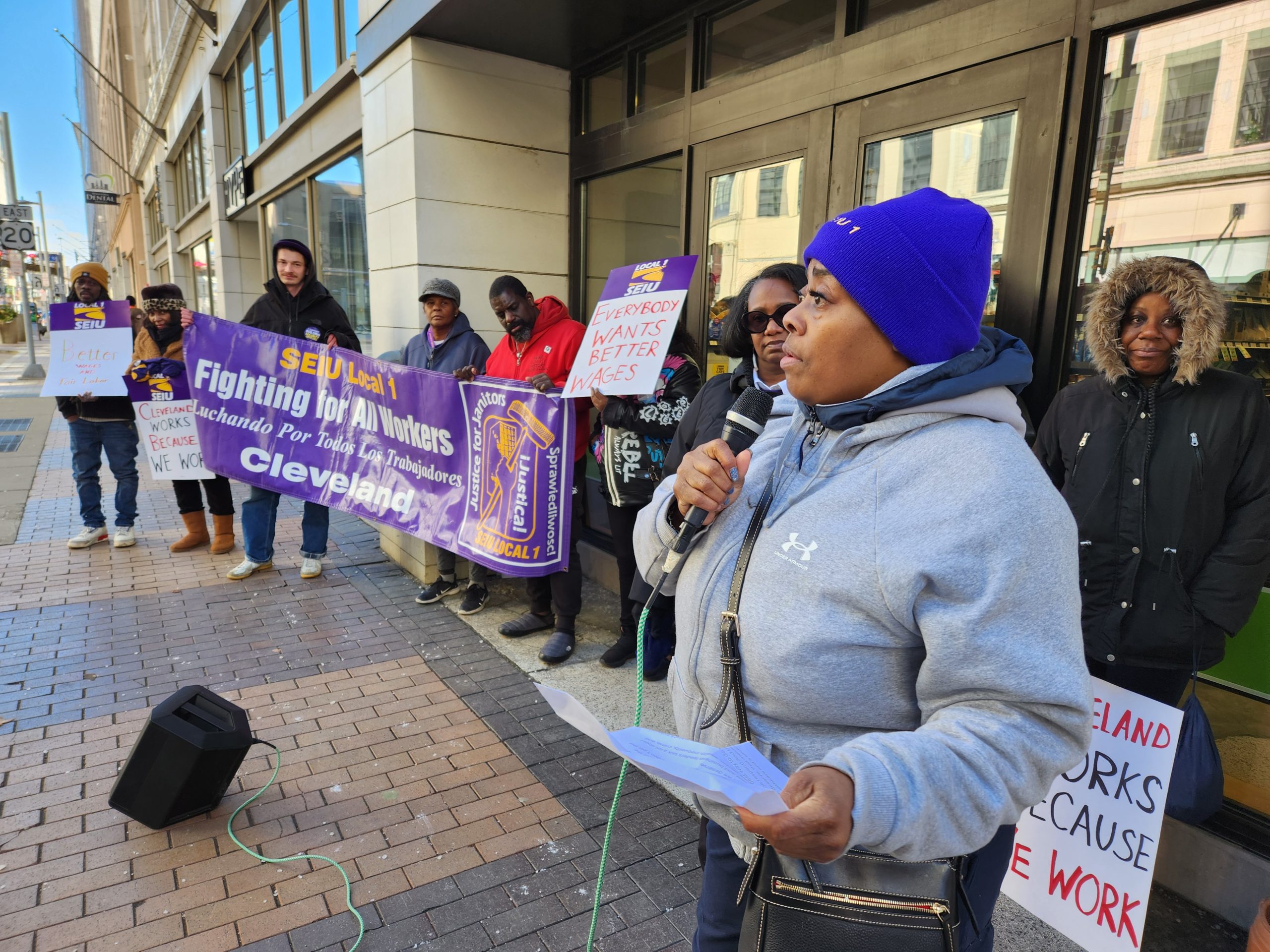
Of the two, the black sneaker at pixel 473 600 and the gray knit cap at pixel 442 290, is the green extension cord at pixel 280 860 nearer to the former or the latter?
the black sneaker at pixel 473 600

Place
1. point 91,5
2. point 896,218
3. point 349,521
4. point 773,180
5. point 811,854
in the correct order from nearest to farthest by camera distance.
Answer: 1. point 811,854
2. point 896,218
3. point 773,180
4. point 349,521
5. point 91,5

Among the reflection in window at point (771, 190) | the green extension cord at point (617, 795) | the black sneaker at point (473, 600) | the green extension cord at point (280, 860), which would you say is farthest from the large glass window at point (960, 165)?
the black sneaker at point (473, 600)

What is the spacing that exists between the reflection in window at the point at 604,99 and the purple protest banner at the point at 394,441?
247 centimetres

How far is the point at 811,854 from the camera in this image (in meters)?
0.99

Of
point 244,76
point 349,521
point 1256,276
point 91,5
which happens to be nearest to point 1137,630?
point 1256,276

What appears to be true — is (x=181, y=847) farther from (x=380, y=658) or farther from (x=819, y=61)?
(x=819, y=61)

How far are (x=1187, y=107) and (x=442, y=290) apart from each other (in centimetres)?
405

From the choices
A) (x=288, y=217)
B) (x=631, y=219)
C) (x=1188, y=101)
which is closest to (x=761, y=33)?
(x=631, y=219)

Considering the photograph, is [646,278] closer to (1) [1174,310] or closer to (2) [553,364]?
(2) [553,364]

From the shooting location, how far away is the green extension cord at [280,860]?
A: 2.56 m

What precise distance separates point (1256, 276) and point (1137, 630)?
1298 mm

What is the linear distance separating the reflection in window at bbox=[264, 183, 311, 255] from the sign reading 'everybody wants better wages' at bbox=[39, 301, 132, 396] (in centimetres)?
255

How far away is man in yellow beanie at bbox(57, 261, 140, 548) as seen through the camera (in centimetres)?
648

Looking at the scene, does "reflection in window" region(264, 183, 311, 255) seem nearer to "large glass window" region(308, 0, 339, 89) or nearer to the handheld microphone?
"large glass window" region(308, 0, 339, 89)
